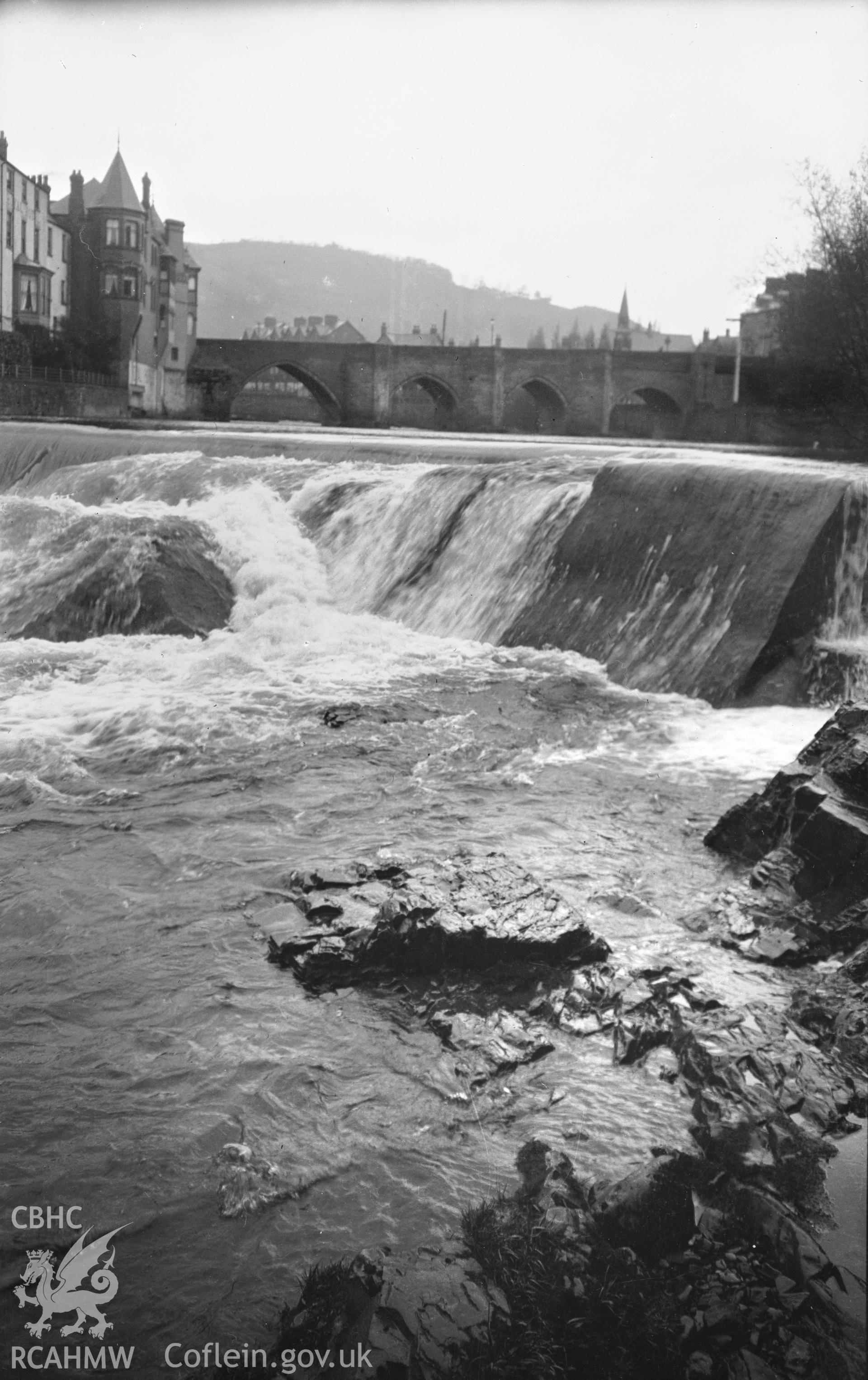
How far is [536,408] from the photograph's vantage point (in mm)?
63750

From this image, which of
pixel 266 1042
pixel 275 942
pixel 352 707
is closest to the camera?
pixel 266 1042

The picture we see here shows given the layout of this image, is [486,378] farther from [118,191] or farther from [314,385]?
[118,191]

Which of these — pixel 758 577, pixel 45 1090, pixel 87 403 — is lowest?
pixel 45 1090

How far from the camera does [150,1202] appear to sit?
2.87m

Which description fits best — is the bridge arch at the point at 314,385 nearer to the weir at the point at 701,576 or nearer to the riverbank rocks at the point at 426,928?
the weir at the point at 701,576

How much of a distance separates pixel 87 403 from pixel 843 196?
24.7m

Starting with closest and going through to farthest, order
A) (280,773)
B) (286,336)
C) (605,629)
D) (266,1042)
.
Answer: (266,1042), (280,773), (605,629), (286,336)

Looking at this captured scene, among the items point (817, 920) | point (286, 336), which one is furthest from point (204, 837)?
point (286, 336)

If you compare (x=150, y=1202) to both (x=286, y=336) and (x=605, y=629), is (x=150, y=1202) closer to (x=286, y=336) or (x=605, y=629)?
(x=605, y=629)

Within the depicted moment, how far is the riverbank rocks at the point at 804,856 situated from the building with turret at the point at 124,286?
5622cm

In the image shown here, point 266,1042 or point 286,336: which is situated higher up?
point 286,336

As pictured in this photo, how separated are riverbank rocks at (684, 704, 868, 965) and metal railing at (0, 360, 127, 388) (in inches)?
1435

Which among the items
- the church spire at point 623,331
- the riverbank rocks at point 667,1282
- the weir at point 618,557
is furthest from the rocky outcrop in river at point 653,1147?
the church spire at point 623,331

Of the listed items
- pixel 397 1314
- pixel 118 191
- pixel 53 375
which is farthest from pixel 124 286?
pixel 397 1314
